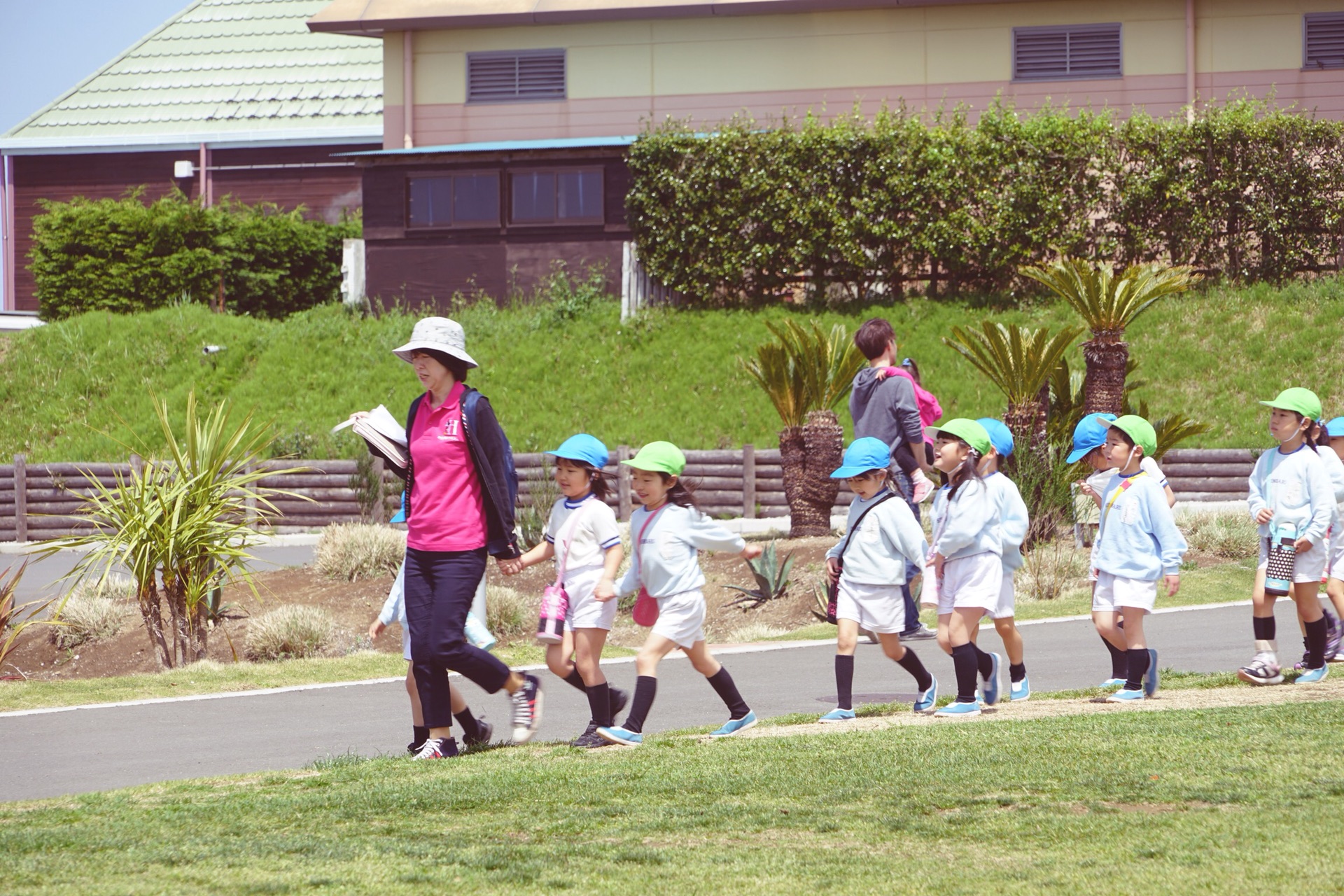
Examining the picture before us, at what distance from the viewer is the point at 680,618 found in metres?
7.46

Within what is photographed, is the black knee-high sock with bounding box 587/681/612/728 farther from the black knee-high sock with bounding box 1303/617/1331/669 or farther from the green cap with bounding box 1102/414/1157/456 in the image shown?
the black knee-high sock with bounding box 1303/617/1331/669

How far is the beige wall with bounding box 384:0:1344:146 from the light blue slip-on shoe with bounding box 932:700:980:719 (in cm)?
2174

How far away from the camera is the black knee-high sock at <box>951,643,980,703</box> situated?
26.3 ft

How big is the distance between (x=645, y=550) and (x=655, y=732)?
1.14 metres

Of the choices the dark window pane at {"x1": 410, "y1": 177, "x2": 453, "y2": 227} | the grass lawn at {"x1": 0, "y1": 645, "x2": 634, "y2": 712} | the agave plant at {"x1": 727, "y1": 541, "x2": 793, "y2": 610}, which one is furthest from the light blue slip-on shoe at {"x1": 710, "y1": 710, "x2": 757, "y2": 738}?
the dark window pane at {"x1": 410, "y1": 177, "x2": 453, "y2": 227}

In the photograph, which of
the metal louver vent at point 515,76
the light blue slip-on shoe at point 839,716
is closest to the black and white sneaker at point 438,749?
the light blue slip-on shoe at point 839,716

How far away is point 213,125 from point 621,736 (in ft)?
110

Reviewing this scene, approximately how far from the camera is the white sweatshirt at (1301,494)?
861 centimetres

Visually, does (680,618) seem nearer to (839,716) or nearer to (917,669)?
(839,716)

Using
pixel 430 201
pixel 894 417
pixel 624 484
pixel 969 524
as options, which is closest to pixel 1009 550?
pixel 969 524

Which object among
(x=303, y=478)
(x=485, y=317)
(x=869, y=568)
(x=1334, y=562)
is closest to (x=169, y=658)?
(x=869, y=568)

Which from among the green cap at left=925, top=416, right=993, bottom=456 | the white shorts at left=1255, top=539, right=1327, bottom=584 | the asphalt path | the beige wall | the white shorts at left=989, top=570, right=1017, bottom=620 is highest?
the beige wall

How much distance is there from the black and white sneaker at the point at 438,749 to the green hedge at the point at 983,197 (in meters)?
19.5

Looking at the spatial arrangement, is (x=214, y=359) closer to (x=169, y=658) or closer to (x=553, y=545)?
(x=169, y=658)
